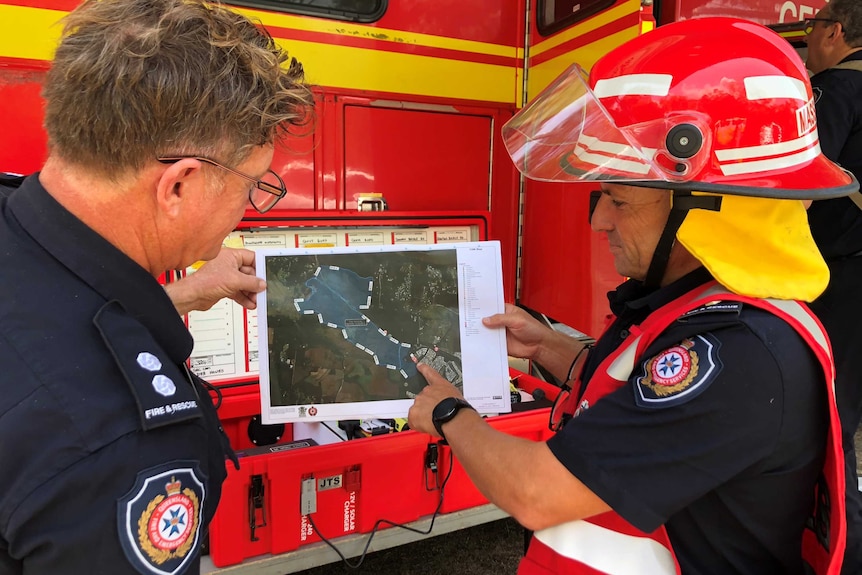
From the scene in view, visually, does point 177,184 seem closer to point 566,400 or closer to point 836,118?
point 566,400

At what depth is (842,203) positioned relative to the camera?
2914mm

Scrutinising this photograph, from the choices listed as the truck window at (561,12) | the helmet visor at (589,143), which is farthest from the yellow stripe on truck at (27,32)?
the truck window at (561,12)

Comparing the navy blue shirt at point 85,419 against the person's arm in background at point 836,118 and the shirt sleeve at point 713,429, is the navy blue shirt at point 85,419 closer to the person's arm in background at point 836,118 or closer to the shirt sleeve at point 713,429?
the shirt sleeve at point 713,429

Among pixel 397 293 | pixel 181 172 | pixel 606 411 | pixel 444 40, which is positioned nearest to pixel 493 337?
pixel 397 293

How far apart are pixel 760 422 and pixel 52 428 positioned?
1049 mm

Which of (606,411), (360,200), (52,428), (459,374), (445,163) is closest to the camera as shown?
(52,428)

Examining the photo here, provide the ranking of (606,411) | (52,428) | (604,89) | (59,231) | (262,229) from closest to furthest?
(52,428), (59,231), (606,411), (604,89), (262,229)

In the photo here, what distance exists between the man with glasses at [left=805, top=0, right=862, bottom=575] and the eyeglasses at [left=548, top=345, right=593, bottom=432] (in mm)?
1694

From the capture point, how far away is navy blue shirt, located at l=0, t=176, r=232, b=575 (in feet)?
2.56

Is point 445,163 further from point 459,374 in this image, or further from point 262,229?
point 459,374

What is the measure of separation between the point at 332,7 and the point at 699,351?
224cm

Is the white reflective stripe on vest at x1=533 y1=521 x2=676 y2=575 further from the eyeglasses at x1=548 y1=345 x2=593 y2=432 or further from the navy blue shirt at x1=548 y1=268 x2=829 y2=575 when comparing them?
the eyeglasses at x1=548 y1=345 x2=593 y2=432

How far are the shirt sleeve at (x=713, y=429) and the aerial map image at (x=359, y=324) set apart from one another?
0.84m

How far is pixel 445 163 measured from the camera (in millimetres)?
2975
